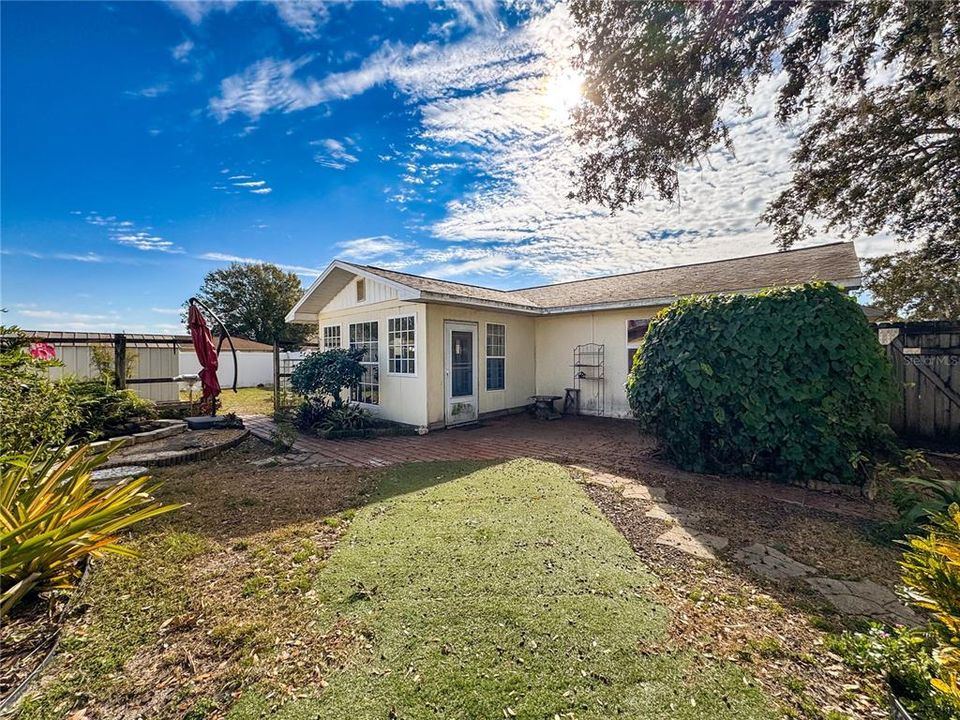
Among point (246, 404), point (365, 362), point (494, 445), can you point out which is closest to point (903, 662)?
point (494, 445)

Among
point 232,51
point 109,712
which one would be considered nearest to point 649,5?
point 232,51

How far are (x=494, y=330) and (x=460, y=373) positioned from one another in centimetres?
159

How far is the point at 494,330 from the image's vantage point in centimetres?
1009

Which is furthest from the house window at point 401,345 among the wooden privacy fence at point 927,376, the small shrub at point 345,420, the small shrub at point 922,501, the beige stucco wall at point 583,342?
the wooden privacy fence at point 927,376

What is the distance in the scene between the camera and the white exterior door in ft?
29.0

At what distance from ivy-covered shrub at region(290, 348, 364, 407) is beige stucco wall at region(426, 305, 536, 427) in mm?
1908

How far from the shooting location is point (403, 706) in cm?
182

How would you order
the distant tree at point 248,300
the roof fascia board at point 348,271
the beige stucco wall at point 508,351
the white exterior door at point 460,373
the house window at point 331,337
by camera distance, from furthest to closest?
the distant tree at point 248,300 < the house window at point 331,337 < the white exterior door at point 460,373 < the beige stucco wall at point 508,351 < the roof fascia board at point 348,271

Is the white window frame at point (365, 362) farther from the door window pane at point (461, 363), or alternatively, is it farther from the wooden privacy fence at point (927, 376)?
the wooden privacy fence at point (927, 376)

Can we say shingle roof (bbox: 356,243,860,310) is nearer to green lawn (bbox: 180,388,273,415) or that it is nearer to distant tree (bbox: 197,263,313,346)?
green lawn (bbox: 180,388,273,415)

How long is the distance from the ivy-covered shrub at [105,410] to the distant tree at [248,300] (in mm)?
24241

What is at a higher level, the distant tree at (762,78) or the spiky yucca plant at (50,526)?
the distant tree at (762,78)

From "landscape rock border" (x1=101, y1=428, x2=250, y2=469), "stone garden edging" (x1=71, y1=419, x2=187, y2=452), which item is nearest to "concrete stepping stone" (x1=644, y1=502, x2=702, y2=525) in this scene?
"landscape rock border" (x1=101, y1=428, x2=250, y2=469)

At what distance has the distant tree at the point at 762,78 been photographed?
5.10 meters
